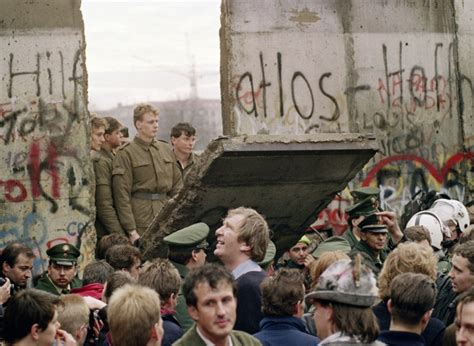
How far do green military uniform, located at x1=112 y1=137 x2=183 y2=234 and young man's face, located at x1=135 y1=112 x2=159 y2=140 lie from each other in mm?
92

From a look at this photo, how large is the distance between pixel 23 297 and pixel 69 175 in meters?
6.93

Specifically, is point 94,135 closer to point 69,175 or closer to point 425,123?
point 69,175

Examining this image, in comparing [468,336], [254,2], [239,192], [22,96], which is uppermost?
[254,2]

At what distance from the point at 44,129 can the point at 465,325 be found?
26.2 feet

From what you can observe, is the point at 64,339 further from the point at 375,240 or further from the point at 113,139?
the point at 113,139

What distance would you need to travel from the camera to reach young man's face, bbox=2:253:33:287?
11211 mm

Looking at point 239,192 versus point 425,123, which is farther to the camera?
point 425,123

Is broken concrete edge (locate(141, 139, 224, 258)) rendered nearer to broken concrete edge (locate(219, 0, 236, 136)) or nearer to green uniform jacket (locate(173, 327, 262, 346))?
broken concrete edge (locate(219, 0, 236, 136))

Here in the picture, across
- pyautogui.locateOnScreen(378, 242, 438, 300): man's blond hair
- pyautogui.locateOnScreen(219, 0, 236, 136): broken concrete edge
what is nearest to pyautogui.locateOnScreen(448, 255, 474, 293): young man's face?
pyautogui.locateOnScreen(378, 242, 438, 300): man's blond hair

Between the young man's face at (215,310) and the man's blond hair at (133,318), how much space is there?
0.96 feet

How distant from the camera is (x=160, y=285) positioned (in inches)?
337

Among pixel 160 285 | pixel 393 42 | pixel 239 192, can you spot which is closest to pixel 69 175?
pixel 239 192

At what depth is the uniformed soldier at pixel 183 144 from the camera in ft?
47.0

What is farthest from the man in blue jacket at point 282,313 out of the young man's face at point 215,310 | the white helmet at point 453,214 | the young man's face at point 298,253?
the white helmet at point 453,214
